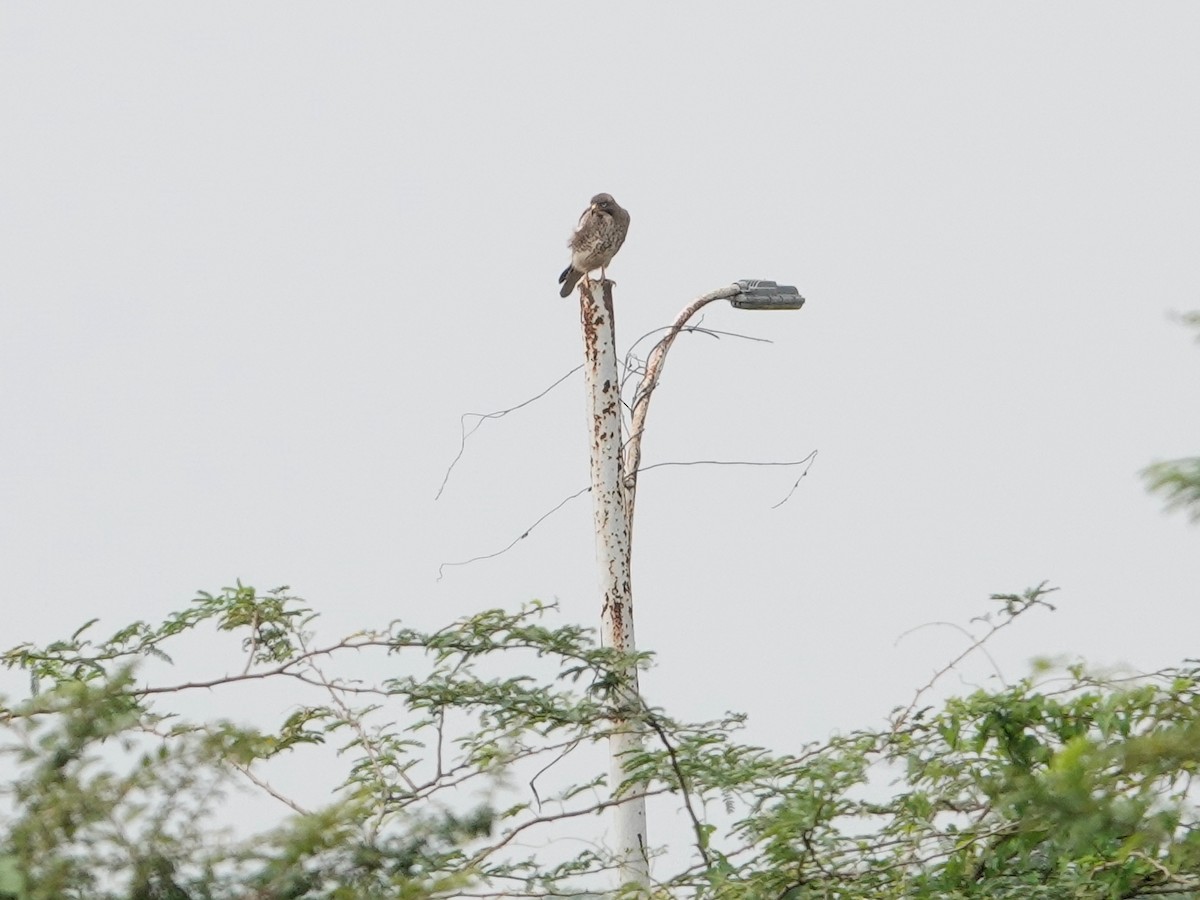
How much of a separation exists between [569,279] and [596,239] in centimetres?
26

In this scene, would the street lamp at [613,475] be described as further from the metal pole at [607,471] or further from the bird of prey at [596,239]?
the bird of prey at [596,239]

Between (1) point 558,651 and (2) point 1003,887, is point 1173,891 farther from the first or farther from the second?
(1) point 558,651

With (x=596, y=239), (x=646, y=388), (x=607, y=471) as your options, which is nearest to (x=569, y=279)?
(x=596, y=239)

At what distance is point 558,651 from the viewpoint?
445cm

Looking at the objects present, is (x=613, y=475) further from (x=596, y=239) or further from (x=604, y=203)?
(x=604, y=203)

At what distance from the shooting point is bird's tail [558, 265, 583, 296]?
678 cm

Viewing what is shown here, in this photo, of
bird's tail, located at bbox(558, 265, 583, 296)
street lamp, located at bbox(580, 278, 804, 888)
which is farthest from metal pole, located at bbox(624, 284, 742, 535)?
bird's tail, located at bbox(558, 265, 583, 296)

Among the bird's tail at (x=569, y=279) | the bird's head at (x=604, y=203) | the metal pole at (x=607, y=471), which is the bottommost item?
the metal pole at (x=607, y=471)

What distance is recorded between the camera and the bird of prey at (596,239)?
21.9ft

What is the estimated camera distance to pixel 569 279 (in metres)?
6.83

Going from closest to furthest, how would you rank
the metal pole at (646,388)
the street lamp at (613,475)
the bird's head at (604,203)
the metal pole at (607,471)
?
the street lamp at (613,475) < the metal pole at (607,471) < the metal pole at (646,388) < the bird's head at (604,203)

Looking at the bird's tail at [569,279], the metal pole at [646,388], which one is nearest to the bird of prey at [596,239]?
the bird's tail at [569,279]

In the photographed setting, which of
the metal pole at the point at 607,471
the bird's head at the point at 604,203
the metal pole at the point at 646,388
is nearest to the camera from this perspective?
the metal pole at the point at 607,471

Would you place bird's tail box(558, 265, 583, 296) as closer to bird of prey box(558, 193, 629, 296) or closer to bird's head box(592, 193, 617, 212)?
bird of prey box(558, 193, 629, 296)
